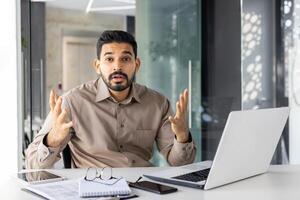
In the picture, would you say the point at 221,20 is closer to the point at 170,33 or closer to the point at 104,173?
the point at 170,33

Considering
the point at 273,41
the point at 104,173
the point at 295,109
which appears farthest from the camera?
the point at 273,41

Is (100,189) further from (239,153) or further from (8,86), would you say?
(8,86)

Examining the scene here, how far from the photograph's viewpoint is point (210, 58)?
367cm

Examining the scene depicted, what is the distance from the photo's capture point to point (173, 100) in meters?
3.54

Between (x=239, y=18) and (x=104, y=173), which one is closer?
(x=104, y=173)

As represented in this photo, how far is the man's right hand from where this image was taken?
1.42m

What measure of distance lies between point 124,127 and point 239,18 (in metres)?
2.17

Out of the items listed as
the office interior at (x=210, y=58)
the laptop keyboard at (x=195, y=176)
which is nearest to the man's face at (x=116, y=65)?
the laptop keyboard at (x=195, y=176)

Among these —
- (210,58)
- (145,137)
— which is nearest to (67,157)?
(145,137)

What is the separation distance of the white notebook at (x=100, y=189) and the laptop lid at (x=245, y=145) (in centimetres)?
26

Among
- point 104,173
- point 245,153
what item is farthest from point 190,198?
point 104,173

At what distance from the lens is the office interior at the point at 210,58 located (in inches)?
122

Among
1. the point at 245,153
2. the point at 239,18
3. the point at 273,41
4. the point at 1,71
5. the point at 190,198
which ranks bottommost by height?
the point at 190,198

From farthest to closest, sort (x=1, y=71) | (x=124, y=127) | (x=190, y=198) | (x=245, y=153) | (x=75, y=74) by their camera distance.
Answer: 1. (x=75, y=74)
2. (x=1, y=71)
3. (x=124, y=127)
4. (x=245, y=153)
5. (x=190, y=198)
